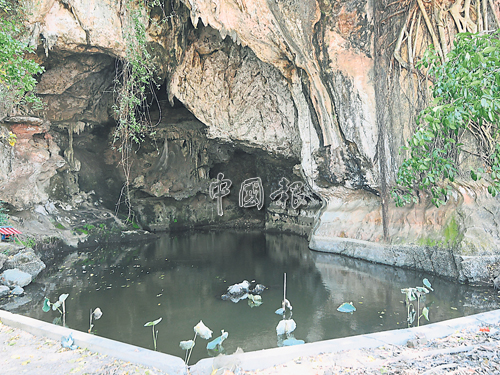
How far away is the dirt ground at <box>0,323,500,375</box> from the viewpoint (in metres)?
2.25

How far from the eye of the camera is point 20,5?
7.02 meters

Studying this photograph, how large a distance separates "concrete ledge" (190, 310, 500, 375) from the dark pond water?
1233mm

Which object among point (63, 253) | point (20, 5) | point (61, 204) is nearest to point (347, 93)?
point (20, 5)

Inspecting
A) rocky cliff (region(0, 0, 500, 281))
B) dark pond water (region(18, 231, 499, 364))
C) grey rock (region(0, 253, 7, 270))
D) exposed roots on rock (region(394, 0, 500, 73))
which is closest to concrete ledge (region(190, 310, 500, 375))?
dark pond water (region(18, 231, 499, 364))

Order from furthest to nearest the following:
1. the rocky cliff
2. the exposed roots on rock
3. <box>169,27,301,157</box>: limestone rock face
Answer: <box>169,27,301,157</box>: limestone rock face < the rocky cliff < the exposed roots on rock

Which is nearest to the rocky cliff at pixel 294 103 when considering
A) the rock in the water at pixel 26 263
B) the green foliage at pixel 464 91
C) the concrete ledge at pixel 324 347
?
the green foliage at pixel 464 91

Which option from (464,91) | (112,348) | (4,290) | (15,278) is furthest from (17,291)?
(464,91)

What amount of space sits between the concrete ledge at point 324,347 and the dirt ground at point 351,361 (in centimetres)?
5

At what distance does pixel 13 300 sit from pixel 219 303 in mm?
3297

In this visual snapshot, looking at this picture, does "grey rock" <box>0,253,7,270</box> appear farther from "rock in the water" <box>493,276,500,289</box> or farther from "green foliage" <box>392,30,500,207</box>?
"rock in the water" <box>493,276,500,289</box>

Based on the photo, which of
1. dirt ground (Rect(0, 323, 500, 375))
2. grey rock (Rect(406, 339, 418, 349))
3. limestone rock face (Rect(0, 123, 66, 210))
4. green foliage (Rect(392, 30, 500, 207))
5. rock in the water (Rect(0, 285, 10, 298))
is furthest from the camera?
limestone rock face (Rect(0, 123, 66, 210))

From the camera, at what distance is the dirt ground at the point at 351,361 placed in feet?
7.38

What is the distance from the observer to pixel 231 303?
5.16m

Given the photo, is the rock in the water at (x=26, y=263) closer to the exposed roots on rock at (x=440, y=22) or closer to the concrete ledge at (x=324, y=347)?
the concrete ledge at (x=324, y=347)
